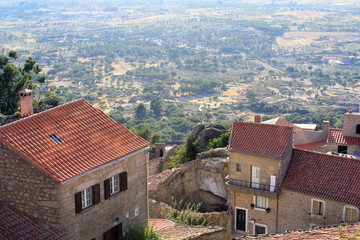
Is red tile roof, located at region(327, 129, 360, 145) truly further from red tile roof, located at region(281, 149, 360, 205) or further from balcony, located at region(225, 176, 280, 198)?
balcony, located at region(225, 176, 280, 198)

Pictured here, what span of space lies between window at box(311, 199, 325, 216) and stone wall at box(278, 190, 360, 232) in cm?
20

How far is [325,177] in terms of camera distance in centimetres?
3127

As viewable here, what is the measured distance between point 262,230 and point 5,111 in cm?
Result: 3259

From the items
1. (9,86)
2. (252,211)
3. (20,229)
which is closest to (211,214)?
(252,211)

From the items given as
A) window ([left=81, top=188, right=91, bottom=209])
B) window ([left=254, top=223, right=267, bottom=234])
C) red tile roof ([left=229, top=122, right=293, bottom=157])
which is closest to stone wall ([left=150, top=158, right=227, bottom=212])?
red tile roof ([left=229, top=122, right=293, bottom=157])

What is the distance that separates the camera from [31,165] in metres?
20.6

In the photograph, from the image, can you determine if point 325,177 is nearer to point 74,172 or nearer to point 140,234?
point 140,234

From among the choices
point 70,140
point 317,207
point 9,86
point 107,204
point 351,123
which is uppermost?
point 70,140

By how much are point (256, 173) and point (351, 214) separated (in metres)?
6.86

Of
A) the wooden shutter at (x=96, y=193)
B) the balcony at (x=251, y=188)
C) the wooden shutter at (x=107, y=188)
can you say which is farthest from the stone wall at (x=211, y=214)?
the wooden shutter at (x=96, y=193)

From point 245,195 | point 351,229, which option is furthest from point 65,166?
point 245,195

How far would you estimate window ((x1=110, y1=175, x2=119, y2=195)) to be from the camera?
23.6 meters

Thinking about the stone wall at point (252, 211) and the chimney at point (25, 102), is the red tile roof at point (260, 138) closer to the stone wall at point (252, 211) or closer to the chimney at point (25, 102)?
the stone wall at point (252, 211)

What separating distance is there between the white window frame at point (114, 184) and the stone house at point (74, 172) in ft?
0.16
